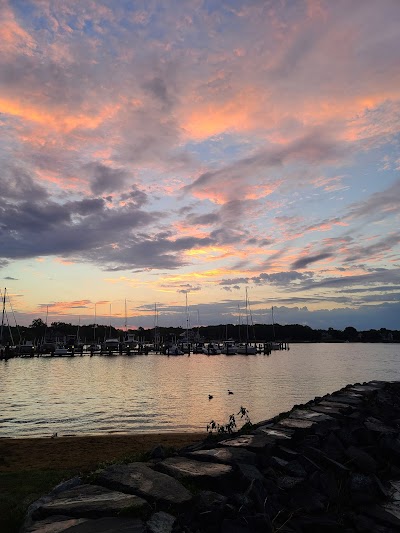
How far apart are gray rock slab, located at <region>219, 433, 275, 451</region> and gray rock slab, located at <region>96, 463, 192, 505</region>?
2246 mm

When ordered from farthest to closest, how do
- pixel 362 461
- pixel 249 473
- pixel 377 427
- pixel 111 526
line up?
pixel 377 427, pixel 362 461, pixel 249 473, pixel 111 526

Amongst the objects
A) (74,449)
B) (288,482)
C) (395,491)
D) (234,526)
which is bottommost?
(74,449)

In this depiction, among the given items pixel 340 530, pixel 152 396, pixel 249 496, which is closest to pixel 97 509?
pixel 249 496

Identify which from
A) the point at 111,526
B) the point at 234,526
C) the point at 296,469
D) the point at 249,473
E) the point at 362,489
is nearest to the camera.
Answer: the point at 111,526

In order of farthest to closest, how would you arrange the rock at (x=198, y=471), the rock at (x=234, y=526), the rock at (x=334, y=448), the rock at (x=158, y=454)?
the rock at (x=334, y=448), the rock at (x=158, y=454), the rock at (x=198, y=471), the rock at (x=234, y=526)

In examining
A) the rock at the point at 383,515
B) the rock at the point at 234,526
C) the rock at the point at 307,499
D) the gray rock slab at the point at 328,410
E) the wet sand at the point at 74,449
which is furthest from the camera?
the wet sand at the point at 74,449

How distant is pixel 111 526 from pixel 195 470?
208cm

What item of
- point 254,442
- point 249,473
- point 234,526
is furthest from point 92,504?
point 254,442

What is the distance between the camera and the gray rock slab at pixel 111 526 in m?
4.30

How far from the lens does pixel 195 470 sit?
6.26m

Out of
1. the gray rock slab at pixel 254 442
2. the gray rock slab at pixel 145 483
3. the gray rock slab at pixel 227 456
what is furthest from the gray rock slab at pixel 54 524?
the gray rock slab at pixel 254 442

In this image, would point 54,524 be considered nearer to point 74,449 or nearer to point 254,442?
point 254,442

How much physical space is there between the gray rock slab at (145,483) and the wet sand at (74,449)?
21.4 ft

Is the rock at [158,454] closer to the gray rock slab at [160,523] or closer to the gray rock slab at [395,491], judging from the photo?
the gray rock slab at [160,523]
